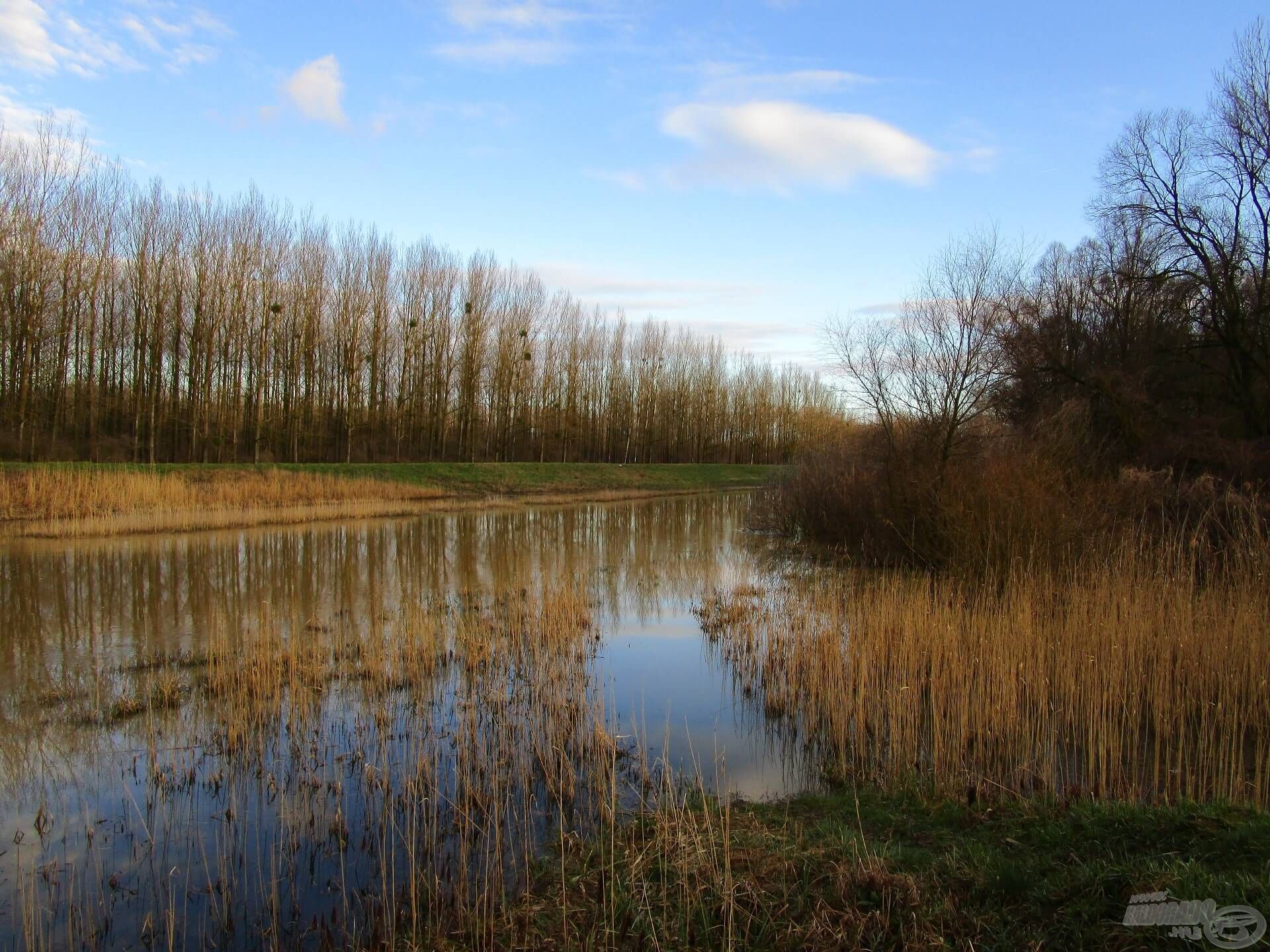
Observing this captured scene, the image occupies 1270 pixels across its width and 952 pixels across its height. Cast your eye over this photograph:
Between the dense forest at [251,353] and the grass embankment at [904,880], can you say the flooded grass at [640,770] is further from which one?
the dense forest at [251,353]

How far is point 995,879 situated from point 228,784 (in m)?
3.98

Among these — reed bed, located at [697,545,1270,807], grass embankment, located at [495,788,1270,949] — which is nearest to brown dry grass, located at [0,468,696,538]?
reed bed, located at [697,545,1270,807]

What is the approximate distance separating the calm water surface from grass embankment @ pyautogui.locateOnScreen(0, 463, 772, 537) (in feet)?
9.24

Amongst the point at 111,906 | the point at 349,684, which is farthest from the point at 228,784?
the point at 349,684

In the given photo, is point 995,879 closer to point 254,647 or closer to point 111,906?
point 111,906

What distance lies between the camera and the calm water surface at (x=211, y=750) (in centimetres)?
345

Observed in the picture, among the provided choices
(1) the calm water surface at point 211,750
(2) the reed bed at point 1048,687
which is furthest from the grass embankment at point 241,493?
(2) the reed bed at point 1048,687

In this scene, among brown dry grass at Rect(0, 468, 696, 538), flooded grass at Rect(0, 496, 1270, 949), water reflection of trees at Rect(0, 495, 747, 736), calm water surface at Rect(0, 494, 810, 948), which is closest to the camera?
flooded grass at Rect(0, 496, 1270, 949)

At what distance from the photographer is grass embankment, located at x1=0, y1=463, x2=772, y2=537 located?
54.5 feet

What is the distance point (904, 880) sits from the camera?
9.94 feet

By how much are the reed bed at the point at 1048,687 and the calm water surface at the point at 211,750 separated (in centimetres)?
54

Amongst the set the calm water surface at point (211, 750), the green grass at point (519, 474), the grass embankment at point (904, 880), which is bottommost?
the calm water surface at point (211, 750)

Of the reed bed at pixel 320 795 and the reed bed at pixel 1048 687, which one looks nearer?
the reed bed at pixel 320 795

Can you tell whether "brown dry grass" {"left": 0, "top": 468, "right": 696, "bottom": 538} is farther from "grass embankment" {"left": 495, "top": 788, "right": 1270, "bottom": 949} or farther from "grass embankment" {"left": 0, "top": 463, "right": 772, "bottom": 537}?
"grass embankment" {"left": 495, "top": 788, "right": 1270, "bottom": 949}
